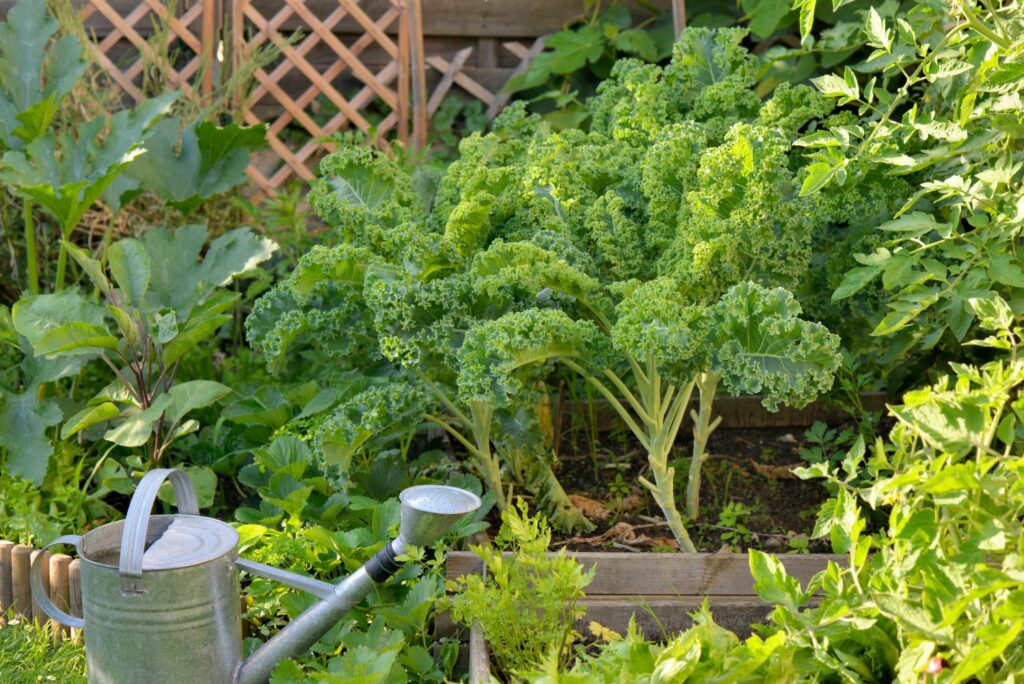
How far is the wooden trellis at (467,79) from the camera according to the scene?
4.66m

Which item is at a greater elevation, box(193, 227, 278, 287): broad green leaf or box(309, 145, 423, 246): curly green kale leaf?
box(309, 145, 423, 246): curly green kale leaf

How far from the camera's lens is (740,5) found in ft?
14.2

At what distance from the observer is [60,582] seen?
2.70 m

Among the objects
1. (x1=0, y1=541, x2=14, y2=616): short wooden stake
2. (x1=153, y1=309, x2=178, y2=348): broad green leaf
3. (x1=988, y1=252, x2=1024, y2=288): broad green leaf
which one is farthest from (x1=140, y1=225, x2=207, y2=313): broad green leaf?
(x1=988, y1=252, x2=1024, y2=288): broad green leaf

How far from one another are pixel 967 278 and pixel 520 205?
111 cm

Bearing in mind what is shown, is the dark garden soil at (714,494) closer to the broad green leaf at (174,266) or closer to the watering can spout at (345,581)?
the watering can spout at (345,581)

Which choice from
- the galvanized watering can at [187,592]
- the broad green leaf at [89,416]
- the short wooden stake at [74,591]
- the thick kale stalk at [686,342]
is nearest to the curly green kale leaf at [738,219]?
the thick kale stalk at [686,342]

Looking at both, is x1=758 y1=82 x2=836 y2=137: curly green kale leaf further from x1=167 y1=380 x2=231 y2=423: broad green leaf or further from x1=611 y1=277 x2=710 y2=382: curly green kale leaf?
x1=167 y1=380 x2=231 y2=423: broad green leaf

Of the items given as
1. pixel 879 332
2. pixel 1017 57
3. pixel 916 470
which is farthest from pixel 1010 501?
pixel 1017 57

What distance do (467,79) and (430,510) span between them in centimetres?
302

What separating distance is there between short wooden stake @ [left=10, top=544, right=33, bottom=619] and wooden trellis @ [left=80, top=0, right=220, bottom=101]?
6.32ft

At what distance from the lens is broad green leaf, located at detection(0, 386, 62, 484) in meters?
2.94

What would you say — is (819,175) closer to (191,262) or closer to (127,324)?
(127,324)

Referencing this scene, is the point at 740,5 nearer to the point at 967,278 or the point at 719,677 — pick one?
the point at 967,278
